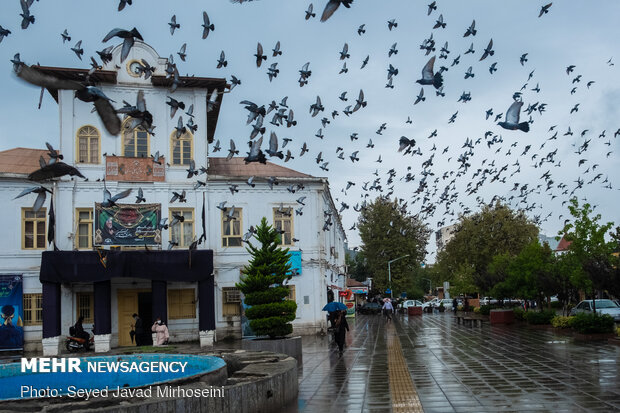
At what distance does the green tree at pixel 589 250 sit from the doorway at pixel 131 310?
18.5 metres

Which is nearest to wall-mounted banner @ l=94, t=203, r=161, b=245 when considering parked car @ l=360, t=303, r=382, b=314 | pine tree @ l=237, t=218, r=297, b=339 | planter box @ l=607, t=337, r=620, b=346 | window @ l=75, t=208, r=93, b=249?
window @ l=75, t=208, r=93, b=249

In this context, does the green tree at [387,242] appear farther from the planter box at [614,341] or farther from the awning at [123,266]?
the planter box at [614,341]

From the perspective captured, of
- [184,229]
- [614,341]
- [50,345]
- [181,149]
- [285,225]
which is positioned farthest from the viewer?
[285,225]

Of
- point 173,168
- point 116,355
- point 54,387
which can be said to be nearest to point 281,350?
point 116,355

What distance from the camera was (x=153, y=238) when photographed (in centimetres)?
2697

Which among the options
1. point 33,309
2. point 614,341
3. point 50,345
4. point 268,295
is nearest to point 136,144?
point 33,309

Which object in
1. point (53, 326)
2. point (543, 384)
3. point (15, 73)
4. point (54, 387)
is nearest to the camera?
point (15, 73)

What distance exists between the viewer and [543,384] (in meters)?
11.9

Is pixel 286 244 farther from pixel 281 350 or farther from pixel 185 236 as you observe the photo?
pixel 281 350

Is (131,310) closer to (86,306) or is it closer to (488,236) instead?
(86,306)

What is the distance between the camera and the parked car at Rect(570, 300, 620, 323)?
1236 inches

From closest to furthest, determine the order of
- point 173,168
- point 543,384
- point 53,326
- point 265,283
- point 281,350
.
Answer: point 543,384
point 281,350
point 265,283
point 53,326
point 173,168

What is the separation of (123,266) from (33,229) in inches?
187

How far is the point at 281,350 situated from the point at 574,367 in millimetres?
7876
